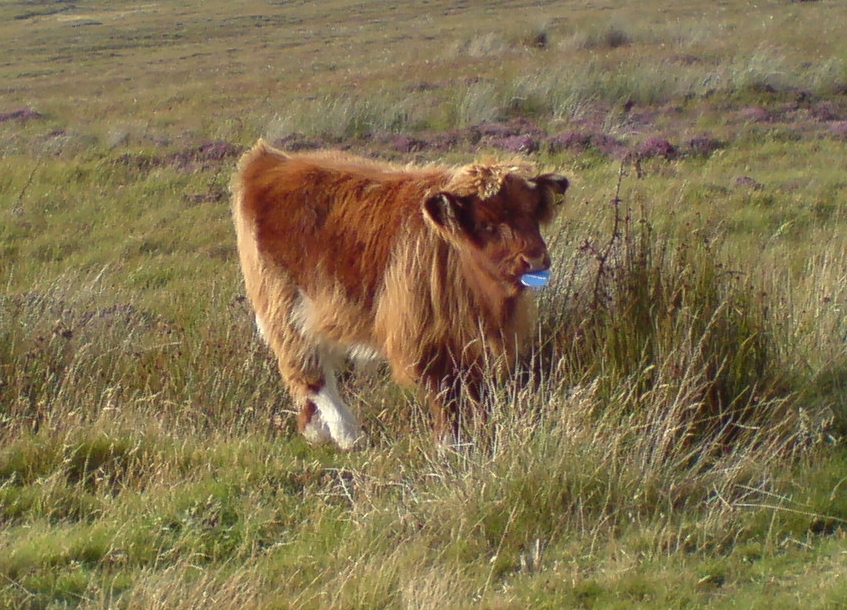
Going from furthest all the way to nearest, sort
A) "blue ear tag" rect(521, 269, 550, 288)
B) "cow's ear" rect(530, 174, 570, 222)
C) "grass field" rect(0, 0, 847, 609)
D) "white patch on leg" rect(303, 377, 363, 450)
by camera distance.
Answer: "white patch on leg" rect(303, 377, 363, 450), "cow's ear" rect(530, 174, 570, 222), "blue ear tag" rect(521, 269, 550, 288), "grass field" rect(0, 0, 847, 609)

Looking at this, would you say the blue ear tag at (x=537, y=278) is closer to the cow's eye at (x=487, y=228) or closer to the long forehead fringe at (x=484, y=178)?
the cow's eye at (x=487, y=228)

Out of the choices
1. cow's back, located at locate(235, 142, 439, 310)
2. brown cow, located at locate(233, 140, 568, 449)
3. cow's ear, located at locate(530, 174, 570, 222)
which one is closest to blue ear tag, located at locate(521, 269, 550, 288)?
brown cow, located at locate(233, 140, 568, 449)

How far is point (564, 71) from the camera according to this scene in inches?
762

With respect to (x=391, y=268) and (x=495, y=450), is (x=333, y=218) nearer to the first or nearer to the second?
(x=391, y=268)

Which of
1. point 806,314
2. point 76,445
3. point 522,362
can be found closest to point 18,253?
point 76,445

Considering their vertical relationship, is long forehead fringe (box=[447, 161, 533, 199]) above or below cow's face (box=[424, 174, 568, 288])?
above

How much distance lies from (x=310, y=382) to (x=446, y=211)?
1.40m

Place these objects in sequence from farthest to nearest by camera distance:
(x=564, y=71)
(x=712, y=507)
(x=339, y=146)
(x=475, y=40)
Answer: (x=475, y=40), (x=564, y=71), (x=339, y=146), (x=712, y=507)

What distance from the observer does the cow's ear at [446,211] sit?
14.6 ft

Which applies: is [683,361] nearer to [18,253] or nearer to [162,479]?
[162,479]

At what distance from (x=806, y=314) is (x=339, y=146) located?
1196 centimetres

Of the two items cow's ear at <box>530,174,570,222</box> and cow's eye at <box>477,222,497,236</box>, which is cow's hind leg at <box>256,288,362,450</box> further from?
cow's ear at <box>530,174,570,222</box>

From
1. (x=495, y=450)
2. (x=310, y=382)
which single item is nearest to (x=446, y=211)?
(x=495, y=450)

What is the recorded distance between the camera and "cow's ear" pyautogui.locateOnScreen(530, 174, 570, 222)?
181 inches
